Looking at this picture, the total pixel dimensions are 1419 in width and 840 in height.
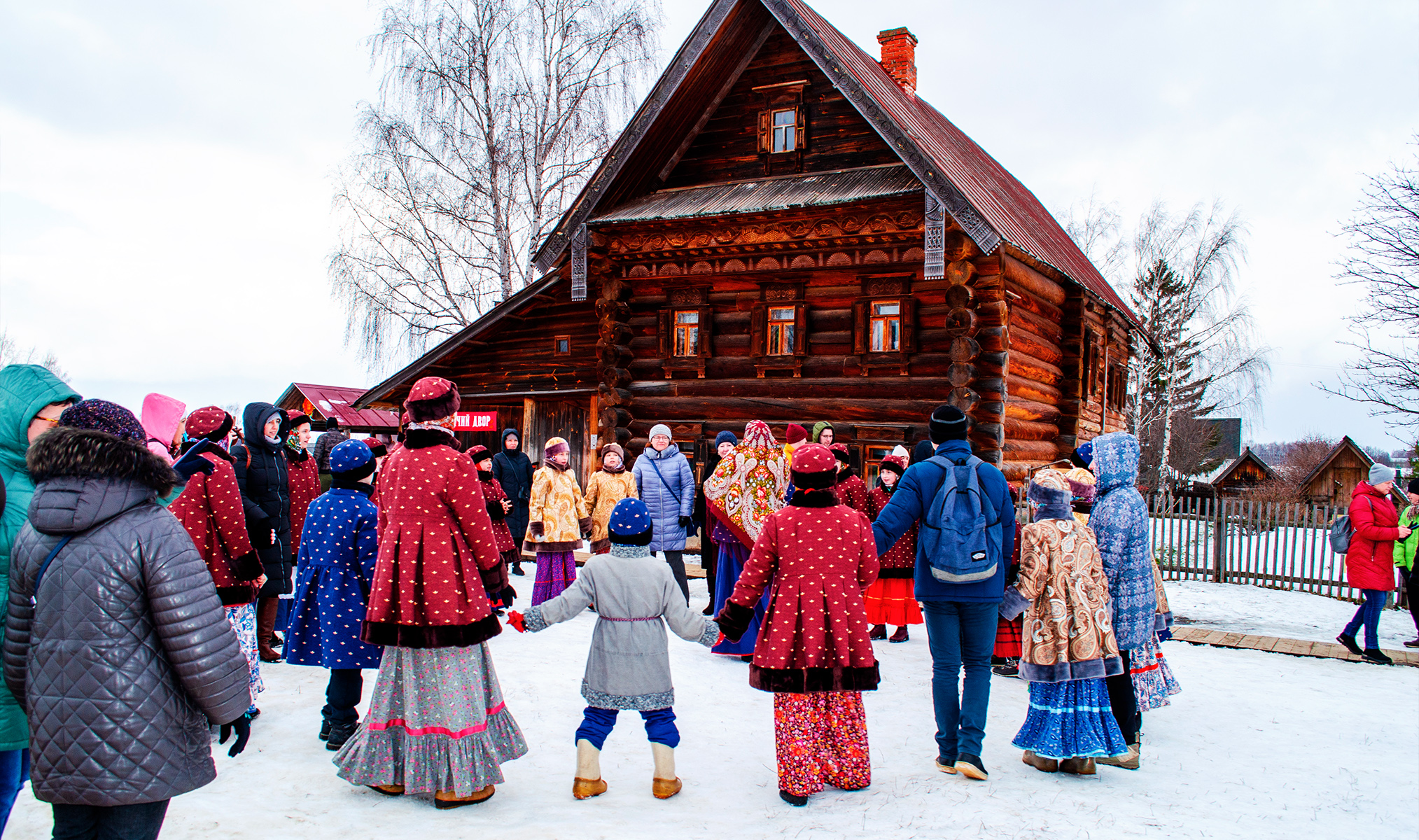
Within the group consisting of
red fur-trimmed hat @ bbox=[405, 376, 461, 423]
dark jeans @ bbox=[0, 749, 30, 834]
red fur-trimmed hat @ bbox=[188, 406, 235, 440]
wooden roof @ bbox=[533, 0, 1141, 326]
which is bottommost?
dark jeans @ bbox=[0, 749, 30, 834]

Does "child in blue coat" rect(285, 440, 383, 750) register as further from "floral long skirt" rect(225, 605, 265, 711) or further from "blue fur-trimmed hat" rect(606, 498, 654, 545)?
"blue fur-trimmed hat" rect(606, 498, 654, 545)

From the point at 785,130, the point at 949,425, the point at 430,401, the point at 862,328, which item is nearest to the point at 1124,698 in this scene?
the point at 949,425

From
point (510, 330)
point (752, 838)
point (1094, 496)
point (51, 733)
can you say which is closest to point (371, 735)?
point (51, 733)

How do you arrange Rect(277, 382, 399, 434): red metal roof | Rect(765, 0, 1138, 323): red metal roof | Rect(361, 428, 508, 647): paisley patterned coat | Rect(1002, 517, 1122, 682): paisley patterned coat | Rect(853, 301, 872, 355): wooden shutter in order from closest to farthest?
1. Rect(361, 428, 508, 647): paisley patterned coat
2. Rect(1002, 517, 1122, 682): paisley patterned coat
3. Rect(765, 0, 1138, 323): red metal roof
4. Rect(853, 301, 872, 355): wooden shutter
5. Rect(277, 382, 399, 434): red metal roof

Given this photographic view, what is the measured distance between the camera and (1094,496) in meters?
4.72

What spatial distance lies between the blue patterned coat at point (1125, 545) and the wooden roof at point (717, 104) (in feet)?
19.3

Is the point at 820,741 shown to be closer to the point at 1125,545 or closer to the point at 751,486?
the point at 1125,545

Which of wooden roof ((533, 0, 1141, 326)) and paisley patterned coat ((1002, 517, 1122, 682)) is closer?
paisley patterned coat ((1002, 517, 1122, 682))

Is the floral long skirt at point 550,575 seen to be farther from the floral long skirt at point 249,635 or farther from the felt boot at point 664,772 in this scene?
the felt boot at point 664,772

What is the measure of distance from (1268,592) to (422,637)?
12419mm

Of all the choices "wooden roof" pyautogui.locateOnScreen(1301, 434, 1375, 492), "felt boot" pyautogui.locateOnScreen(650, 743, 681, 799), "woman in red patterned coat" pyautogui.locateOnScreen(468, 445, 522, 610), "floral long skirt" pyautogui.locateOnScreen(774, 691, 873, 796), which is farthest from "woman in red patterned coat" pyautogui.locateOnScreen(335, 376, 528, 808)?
"wooden roof" pyautogui.locateOnScreen(1301, 434, 1375, 492)

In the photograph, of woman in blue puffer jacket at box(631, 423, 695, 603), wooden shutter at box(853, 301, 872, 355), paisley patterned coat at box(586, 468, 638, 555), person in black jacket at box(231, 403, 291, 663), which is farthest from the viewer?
wooden shutter at box(853, 301, 872, 355)

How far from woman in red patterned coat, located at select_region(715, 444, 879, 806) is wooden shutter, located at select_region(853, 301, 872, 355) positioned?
8.15m

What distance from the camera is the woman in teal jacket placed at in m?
2.80
